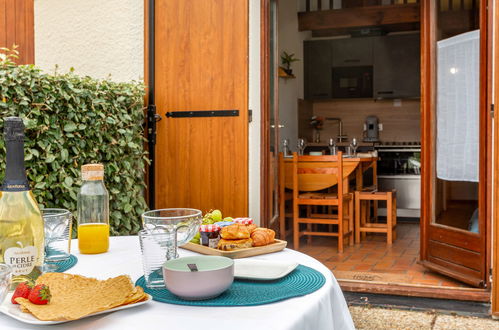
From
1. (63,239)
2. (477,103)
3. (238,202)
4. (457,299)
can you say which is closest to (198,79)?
(238,202)

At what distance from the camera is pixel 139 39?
3.97 metres

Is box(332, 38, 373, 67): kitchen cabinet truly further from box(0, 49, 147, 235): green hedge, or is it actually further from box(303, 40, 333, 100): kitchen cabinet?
box(0, 49, 147, 235): green hedge

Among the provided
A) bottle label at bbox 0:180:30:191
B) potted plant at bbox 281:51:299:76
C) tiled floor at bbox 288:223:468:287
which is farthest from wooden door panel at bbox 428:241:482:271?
potted plant at bbox 281:51:299:76

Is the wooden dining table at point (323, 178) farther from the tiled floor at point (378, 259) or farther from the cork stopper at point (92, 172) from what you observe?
the cork stopper at point (92, 172)

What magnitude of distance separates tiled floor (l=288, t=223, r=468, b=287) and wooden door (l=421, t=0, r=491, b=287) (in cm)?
15

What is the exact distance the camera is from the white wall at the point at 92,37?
157 inches

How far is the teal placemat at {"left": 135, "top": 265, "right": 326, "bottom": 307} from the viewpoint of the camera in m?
0.92

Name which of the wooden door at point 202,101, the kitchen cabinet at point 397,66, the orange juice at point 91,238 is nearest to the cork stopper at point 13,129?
the orange juice at point 91,238

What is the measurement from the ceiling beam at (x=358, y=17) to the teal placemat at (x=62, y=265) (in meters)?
6.73

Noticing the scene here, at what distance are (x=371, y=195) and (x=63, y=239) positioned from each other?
13.4 ft

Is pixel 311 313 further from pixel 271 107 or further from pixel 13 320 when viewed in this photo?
pixel 271 107

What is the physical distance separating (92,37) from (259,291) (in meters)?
3.62

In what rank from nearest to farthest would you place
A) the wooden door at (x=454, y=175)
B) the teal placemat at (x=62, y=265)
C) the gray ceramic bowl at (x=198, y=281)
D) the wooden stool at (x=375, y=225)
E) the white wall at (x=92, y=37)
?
1. the gray ceramic bowl at (x=198, y=281)
2. the teal placemat at (x=62, y=265)
3. the wooden door at (x=454, y=175)
4. the white wall at (x=92, y=37)
5. the wooden stool at (x=375, y=225)

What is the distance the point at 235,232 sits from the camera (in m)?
1.34
